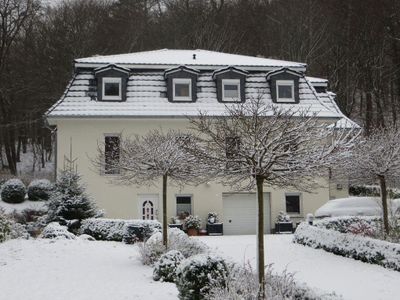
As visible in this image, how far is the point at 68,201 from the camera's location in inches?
834

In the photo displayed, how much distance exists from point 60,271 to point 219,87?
1502 centimetres

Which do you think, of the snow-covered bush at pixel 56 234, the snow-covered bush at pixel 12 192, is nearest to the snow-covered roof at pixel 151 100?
the snow-covered bush at pixel 56 234

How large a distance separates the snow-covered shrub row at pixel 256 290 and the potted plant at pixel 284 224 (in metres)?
16.4

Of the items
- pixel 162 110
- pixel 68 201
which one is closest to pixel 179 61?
pixel 162 110

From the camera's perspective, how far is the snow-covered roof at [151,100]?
80.8ft

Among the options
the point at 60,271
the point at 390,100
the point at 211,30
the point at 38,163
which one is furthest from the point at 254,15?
the point at 60,271

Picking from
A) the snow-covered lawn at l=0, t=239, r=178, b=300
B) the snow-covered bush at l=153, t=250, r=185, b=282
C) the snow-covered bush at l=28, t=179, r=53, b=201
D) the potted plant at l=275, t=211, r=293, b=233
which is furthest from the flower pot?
the snow-covered bush at l=153, t=250, r=185, b=282

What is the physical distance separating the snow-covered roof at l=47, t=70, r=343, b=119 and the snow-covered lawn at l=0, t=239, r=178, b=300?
27.1 ft

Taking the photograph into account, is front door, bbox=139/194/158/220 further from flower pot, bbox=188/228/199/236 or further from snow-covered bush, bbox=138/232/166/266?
snow-covered bush, bbox=138/232/166/266

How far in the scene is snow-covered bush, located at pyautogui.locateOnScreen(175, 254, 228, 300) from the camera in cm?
873

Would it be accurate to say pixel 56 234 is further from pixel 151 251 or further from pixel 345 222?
pixel 345 222

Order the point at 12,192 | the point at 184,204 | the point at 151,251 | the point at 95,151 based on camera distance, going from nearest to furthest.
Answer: the point at 151,251 → the point at 95,151 → the point at 184,204 → the point at 12,192

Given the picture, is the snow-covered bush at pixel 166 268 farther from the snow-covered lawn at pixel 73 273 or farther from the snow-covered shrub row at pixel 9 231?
the snow-covered shrub row at pixel 9 231

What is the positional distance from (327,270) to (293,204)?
12706 mm
